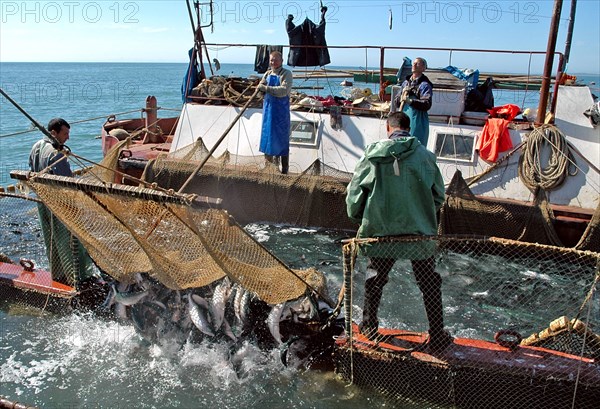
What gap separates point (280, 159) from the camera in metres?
9.82

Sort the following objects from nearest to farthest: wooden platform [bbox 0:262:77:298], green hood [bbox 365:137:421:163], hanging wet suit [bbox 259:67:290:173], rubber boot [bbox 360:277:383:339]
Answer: green hood [bbox 365:137:421:163], rubber boot [bbox 360:277:383:339], wooden platform [bbox 0:262:77:298], hanging wet suit [bbox 259:67:290:173]

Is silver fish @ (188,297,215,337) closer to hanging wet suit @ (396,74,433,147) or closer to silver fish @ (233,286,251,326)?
silver fish @ (233,286,251,326)

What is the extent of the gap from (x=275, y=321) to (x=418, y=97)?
4.78 m

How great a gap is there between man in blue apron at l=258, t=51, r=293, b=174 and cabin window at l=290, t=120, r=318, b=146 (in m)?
0.85

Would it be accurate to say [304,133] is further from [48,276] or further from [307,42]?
[48,276]

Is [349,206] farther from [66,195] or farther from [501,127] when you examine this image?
[501,127]

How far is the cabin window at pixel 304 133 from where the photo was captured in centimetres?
1044

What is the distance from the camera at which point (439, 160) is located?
957 cm

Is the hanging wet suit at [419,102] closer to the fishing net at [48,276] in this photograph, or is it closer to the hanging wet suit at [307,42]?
the hanging wet suit at [307,42]

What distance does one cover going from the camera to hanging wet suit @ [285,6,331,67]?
11.9 meters

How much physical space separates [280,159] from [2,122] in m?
26.5

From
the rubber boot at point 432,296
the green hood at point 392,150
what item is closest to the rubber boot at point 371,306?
the rubber boot at point 432,296

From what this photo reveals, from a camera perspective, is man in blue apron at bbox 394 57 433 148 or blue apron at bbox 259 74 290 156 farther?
blue apron at bbox 259 74 290 156

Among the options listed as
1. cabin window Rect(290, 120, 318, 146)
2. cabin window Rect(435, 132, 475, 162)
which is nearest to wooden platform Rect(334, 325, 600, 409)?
cabin window Rect(435, 132, 475, 162)
